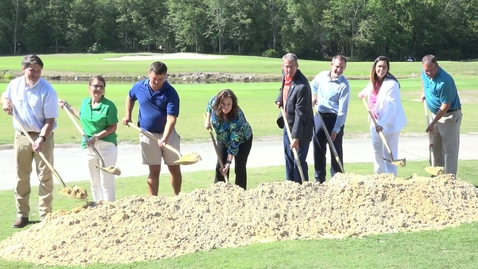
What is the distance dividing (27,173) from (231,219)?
267cm

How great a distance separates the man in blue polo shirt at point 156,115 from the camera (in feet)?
24.3

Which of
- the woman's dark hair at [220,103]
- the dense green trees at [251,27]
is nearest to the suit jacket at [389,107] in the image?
the woman's dark hair at [220,103]

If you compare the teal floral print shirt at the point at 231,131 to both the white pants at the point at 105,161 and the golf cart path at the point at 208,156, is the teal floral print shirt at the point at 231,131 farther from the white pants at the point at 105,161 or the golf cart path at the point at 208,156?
the golf cart path at the point at 208,156

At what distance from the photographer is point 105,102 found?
7.55 metres

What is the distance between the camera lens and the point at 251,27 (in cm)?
8606

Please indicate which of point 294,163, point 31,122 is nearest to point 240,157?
point 294,163

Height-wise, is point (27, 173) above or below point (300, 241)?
above

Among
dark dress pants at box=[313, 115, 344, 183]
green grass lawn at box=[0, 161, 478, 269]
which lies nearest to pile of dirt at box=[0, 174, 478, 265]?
green grass lawn at box=[0, 161, 478, 269]

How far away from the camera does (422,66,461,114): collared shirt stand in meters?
8.38

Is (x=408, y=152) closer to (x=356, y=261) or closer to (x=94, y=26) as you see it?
(x=356, y=261)

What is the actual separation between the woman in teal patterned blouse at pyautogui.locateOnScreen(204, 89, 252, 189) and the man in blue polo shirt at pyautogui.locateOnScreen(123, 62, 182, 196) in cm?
50

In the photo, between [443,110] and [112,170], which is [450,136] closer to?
[443,110]

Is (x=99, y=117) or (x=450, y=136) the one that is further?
(x=450, y=136)

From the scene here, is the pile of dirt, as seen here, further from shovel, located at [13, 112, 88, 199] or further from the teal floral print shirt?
the teal floral print shirt
